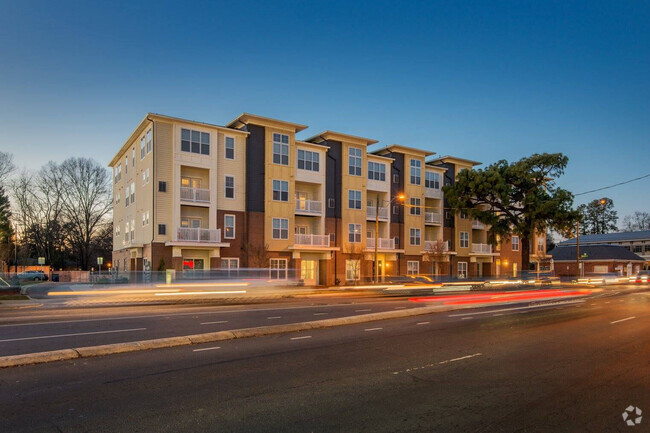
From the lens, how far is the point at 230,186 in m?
41.1

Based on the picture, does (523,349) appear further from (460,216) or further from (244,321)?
(460,216)

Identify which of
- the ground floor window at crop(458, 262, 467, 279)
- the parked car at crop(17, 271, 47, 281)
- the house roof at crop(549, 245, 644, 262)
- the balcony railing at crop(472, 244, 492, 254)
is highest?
the balcony railing at crop(472, 244, 492, 254)

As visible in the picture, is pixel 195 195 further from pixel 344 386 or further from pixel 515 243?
pixel 515 243

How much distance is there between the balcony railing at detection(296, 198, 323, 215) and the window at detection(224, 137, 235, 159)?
25.5ft

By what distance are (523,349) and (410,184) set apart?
43.3m

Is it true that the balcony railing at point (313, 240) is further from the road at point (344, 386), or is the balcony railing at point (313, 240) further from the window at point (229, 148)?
the road at point (344, 386)

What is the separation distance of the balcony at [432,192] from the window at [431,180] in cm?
36

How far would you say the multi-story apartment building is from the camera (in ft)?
125

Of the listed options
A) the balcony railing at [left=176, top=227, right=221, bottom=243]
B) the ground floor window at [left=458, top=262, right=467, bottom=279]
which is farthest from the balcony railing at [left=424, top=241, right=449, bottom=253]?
the balcony railing at [left=176, top=227, right=221, bottom=243]

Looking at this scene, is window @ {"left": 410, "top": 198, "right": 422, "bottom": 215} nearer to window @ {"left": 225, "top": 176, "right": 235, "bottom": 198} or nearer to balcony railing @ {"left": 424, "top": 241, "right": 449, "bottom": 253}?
balcony railing @ {"left": 424, "top": 241, "right": 449, "bottom": 253}

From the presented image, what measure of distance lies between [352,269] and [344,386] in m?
40.7

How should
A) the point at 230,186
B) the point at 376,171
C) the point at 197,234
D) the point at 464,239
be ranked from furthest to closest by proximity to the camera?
the point at 464,239 < the point at 376,171 < the point at 230,186 < the point at 197,234

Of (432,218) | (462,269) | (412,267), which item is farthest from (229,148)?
(462,269)

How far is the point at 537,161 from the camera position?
187 ft
